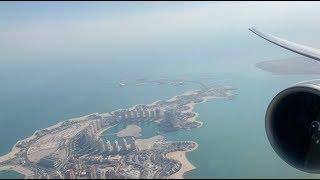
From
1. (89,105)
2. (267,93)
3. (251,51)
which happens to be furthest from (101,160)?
(251,51)

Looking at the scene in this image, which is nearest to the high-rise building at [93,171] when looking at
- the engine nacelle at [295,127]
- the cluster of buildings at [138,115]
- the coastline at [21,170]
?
the coastline at [21,170]

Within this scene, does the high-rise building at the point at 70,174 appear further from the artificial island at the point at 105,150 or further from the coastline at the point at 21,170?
the coastline at the point at 21,170

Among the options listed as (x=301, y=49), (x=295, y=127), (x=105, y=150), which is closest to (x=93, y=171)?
(x=105, y=150)

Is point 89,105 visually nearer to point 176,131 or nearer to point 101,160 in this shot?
point 176,131

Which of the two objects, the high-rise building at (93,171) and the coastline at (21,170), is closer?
the high-rise building at (93,171)

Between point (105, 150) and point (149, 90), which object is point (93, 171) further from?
point (149, 90)
